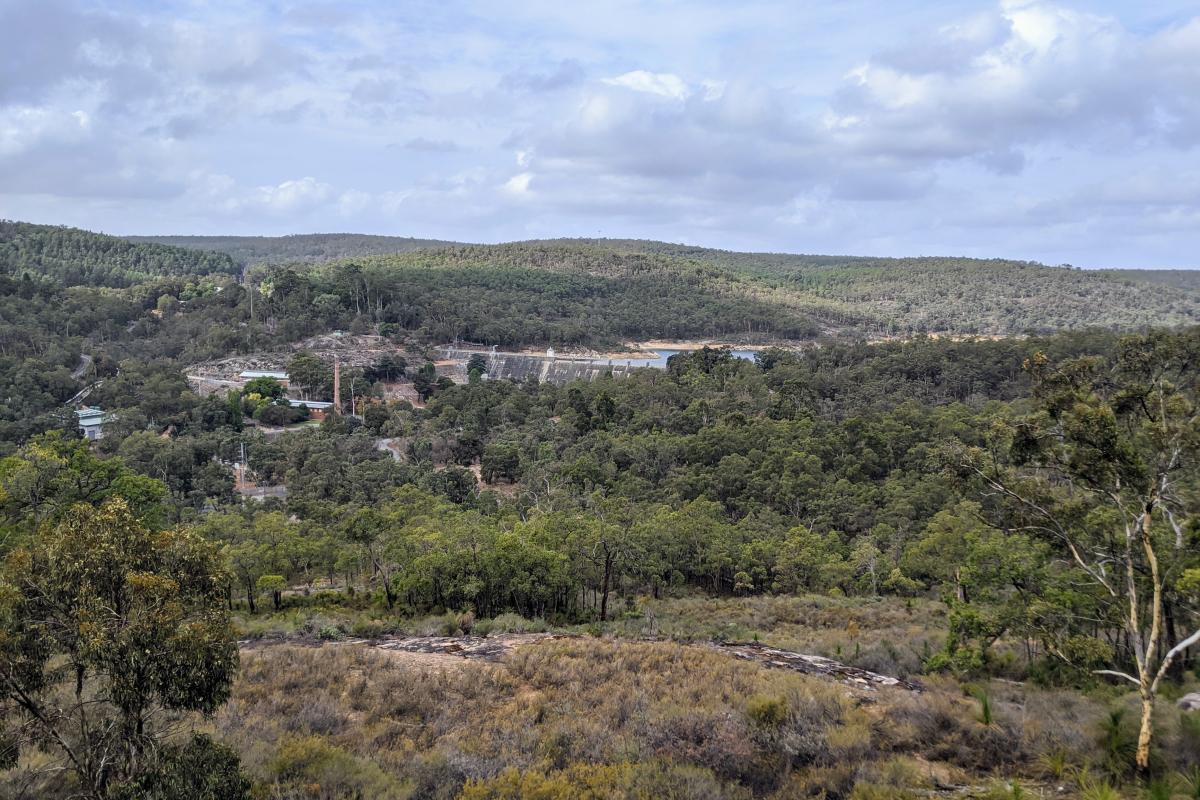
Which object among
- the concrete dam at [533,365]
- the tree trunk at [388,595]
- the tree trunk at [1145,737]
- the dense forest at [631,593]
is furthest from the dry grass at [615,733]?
the concrete dam at [533,365]

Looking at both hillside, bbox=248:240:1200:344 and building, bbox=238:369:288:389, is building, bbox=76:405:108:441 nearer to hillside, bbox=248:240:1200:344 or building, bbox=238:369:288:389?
building, bbox=238:369:288:389

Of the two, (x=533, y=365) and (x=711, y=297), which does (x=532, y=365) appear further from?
(x=711, y=297)

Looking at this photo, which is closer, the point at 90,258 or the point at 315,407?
the point at 315,407

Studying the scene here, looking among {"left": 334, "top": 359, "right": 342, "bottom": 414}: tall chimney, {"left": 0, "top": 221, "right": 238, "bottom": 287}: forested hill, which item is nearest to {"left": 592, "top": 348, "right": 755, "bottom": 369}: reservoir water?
{"left": 334, "top": 359, "right": 342, "bottom": 414}: tall chimney

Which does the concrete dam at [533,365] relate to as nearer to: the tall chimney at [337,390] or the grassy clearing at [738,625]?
the tall chimney at [337,390]

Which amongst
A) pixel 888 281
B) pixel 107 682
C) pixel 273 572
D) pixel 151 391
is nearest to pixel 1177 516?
pixel 107 682

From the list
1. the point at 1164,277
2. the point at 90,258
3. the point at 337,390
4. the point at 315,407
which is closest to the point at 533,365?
the point at 337,390
